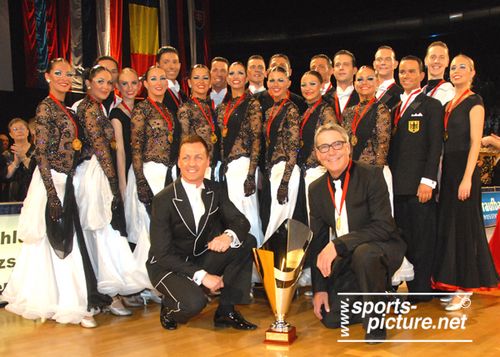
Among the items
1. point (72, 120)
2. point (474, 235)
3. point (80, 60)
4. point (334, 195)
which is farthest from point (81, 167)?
point (80, 60)

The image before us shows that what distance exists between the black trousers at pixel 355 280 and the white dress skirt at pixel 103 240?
4.78 ft

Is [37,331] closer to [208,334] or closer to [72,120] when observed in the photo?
[208,334]

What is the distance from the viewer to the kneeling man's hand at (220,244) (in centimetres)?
361

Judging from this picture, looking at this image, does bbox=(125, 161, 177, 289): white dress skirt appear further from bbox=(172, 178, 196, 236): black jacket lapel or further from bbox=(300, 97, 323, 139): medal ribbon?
bbox=(300, 97, 323, 139): medal ribbon

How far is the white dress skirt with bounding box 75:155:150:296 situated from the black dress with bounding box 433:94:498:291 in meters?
2.33

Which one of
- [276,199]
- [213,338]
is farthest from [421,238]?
[213,338]

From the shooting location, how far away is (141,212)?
14.4 ft

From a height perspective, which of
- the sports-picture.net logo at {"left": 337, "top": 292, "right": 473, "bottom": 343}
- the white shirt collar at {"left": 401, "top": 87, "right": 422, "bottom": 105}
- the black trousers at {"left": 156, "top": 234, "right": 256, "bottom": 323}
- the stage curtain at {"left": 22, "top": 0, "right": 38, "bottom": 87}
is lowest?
the sports-picture.net logo at {"left": 337, "top": 292, "right": 473, "bottom": 343}

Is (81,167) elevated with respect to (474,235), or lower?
elevated

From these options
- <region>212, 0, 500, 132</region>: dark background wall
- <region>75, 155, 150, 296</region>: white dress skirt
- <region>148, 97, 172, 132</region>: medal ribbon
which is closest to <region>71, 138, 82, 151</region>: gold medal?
<region>75, 155, 150, 296</region>: white dress skirt

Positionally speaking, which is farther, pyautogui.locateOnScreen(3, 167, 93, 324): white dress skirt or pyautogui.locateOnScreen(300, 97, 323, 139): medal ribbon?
pyautogui.locateOnScreen(300, 97, 323, 139): medal ribbon

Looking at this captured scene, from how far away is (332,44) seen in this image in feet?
34.7

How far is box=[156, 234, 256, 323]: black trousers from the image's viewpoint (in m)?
3.54

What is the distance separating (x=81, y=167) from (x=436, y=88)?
116 inches
